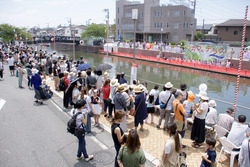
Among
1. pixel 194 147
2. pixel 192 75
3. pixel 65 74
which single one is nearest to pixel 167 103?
pixel 194 147

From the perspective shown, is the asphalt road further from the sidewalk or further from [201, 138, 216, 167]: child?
[201, 138, 216, 167]: child

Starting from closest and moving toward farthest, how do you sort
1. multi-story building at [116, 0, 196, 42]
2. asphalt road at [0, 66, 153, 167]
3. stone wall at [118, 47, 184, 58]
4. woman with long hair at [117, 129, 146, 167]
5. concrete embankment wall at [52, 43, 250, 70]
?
woman with long hair at [117, 129, 146, 167], asphalt road at [0, 66, 153, 167], concrete embankment wall at [52, 43, 250, 70], stone wall at [118, 47, 184, 58], multi-story building at [116, 0, 196, 42]

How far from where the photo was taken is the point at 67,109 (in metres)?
8.35

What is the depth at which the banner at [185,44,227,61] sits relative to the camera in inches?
1003

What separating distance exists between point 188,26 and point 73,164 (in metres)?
49.6

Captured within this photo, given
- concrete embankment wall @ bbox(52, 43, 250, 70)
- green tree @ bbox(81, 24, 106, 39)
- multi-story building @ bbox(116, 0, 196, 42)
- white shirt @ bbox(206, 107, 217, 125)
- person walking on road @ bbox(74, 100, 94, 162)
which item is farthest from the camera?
green tree @ bbox(81, 24, 106, 39)

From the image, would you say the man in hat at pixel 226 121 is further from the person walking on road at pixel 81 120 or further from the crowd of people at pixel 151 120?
the person walking on road at pixel 81 120

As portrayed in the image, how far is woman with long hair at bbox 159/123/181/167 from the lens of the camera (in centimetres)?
335

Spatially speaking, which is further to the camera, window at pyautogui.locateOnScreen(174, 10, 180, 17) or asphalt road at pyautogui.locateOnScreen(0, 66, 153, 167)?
window at pyautogui.locateOnScreen(174, 10, 180, 17)

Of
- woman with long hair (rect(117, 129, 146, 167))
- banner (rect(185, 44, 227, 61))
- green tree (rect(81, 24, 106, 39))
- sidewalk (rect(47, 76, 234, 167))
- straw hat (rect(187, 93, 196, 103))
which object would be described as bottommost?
sidewalk (rect(47, 76, 234, 167))

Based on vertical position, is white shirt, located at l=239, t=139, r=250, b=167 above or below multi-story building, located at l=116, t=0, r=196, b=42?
below

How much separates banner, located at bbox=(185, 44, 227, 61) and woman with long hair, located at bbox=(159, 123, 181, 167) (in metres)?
25.8

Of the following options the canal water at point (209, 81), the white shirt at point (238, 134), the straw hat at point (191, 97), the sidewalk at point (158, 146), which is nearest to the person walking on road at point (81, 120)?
the sidewalk at point (158, 146)

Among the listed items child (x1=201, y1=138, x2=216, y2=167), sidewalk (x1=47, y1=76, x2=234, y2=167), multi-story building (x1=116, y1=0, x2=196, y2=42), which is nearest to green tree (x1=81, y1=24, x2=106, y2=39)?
multi-story building (x1=116, y1=0, x2=196, y2=42)
